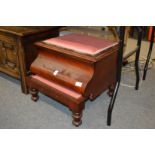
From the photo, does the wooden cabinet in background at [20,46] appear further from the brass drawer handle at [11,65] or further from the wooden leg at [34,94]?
the wooden leg at [34,94]

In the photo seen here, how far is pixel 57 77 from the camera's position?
1.23 m

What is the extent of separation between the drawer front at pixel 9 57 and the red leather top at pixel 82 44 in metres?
0.30

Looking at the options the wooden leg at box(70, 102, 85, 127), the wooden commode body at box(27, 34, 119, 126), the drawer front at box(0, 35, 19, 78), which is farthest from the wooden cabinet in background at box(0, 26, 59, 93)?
the wooden leg at box(70, 102, 85, 127)

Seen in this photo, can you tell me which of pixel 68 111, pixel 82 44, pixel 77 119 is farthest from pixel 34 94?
pixel 82 44

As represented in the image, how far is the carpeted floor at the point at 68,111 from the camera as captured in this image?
1.29 meters

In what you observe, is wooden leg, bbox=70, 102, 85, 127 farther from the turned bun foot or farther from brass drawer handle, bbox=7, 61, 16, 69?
brass drawer handle, bbox=7, 61, 16, 69

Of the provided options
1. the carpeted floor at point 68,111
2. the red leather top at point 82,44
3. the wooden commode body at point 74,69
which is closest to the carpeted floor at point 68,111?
the carpeted floor at point 68,111

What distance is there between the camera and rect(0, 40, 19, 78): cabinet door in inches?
57.7

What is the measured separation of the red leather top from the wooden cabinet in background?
16cm

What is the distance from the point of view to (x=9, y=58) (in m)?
1.55

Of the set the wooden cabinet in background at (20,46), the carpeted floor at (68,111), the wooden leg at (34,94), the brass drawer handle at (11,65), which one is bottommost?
the carpeted floor at (68,111)

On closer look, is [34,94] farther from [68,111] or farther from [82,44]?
[82,44]
